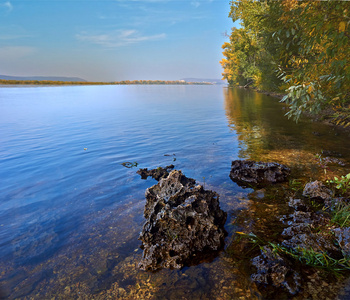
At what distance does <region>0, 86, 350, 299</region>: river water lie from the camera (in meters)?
5.25

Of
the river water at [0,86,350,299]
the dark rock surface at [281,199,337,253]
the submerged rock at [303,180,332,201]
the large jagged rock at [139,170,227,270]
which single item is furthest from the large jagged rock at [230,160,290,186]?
the large jagged rock at [139,170,227,270]

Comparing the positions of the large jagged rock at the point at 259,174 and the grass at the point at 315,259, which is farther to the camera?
the large jagged rock at the point at 259,174

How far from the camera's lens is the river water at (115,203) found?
5.25 meters

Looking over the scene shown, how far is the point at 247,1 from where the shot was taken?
44219 millimetres

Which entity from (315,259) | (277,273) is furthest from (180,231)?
(315,259)

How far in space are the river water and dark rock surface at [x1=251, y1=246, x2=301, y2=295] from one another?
312 millimetres

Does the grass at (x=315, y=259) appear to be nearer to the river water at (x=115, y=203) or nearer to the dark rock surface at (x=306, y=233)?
the dark rock surface at (x=306, y=233)

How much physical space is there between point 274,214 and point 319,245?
1.82 m

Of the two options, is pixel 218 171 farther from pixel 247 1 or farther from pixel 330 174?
pixel 247 1

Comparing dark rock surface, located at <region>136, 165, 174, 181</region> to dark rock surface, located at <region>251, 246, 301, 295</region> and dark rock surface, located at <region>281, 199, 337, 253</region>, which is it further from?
dark rock surface, located at <region>251, 246, 301, 295</region>

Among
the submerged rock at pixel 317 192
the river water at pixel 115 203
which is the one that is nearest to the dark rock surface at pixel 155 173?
the river water at pixel 115 203

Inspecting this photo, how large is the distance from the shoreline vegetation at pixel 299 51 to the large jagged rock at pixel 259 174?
90.6 inches

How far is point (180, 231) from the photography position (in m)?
6.20

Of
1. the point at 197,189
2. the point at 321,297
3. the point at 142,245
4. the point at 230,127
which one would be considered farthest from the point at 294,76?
the point at 230,127
